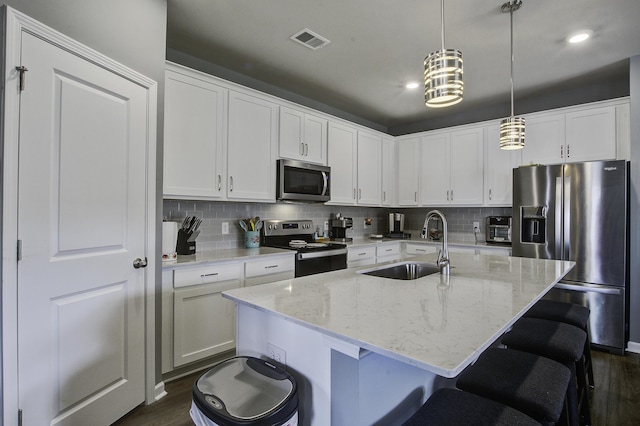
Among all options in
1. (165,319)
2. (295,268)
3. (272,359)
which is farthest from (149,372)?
(295,268)

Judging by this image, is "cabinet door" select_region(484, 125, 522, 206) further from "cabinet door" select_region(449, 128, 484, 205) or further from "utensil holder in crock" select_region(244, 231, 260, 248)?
"utensil holder in crock" select_region(244, 231, 260, 248)

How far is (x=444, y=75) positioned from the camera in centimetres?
143

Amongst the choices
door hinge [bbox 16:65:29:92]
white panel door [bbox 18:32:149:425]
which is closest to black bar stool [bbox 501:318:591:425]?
white panel door [bbox 18:32:149:425]

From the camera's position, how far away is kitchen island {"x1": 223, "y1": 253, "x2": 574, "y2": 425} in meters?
0.92

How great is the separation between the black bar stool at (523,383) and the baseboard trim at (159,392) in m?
1.88

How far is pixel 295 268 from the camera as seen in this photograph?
3.14m

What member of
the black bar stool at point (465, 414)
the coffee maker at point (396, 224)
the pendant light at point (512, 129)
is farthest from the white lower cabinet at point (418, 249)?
the black bar stool at point (465, 414)

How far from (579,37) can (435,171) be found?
213 centimetres

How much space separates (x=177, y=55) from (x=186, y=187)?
1277 mm

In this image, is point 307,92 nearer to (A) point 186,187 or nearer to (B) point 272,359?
(A) point 186,187

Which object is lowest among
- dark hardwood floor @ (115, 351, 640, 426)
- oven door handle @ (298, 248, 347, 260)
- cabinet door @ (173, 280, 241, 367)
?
dark hardwood floor @ (115, 351, 640, 426)

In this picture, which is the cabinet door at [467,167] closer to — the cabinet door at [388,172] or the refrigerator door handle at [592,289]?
the cabinet door at [388,172]

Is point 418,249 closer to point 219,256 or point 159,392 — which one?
point 219,256

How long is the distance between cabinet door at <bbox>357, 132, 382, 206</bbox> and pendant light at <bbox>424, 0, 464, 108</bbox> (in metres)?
2.85
